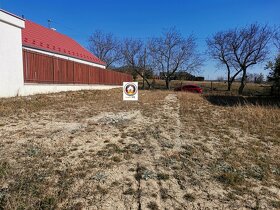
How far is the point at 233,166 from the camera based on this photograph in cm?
356

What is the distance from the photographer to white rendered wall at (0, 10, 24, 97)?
9.81m

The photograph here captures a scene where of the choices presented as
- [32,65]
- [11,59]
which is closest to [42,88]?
[32,65]

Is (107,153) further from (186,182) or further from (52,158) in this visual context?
(186,182)

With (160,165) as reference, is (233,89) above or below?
above

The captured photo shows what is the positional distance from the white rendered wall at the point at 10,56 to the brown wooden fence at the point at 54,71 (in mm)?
631

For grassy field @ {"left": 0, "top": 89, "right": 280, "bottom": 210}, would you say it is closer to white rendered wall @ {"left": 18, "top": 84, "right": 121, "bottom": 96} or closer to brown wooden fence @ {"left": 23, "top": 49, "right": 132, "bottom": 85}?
white rendered wall @ {"left": 18, "top": 84, "right": 121, "bottom": 96}

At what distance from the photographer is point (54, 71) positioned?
13805mm

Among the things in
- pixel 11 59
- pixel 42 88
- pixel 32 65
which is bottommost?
pixel 42 88

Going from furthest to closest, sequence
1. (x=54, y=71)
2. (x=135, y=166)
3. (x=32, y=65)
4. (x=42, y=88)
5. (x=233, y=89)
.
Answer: (x=233, y=89)
(x=54, y=71)
(x=42, y=88)
(x=32, y=65)
(x=135, y=166)

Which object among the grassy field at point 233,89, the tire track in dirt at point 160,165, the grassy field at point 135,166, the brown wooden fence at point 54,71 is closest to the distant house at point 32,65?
the brown wooden fence at point 54,71

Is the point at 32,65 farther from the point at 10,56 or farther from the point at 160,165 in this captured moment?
the point at 160,165

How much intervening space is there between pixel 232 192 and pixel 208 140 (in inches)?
87.6

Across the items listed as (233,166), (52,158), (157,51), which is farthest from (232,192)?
(157,51)

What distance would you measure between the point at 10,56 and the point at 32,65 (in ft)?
5.48
